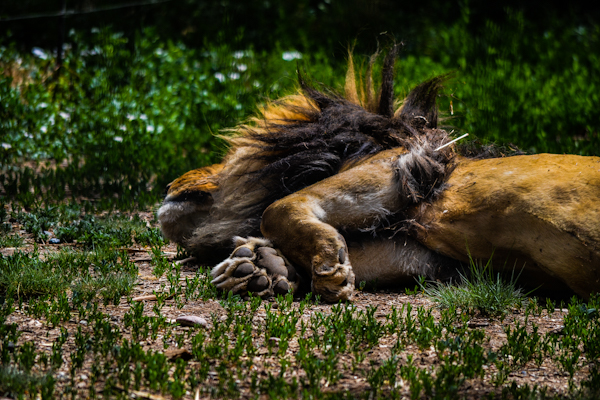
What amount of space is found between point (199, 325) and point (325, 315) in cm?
58

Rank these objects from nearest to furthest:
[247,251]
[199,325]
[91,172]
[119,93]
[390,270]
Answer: [199,325] < [247,251] < [390,270] < [91,172] < [119,93]

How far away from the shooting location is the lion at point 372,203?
9.78ft

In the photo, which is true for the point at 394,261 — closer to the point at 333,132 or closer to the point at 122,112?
the point at 333,132

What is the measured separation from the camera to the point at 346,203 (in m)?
3.41

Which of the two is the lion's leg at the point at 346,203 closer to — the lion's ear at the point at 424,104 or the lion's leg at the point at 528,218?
the lion's leg at the point at 528,218

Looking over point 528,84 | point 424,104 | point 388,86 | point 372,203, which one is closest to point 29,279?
point 372,203

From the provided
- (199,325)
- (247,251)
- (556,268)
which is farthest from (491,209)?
(199,325)

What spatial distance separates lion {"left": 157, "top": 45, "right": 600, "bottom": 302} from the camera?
298 centimetres

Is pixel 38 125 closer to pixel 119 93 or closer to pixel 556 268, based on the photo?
pixel 119 93

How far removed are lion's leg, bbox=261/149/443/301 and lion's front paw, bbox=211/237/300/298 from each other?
3.8 inches

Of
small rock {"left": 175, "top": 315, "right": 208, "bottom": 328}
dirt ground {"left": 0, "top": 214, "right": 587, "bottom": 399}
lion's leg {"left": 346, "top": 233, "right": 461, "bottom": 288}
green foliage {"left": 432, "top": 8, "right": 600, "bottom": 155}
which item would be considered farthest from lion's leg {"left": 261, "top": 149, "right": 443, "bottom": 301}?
green foliage {"left": 432, "top": 8, "right": 600, "bottom": 155}

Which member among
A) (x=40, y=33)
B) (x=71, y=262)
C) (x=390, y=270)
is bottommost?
(x=390, y=270)

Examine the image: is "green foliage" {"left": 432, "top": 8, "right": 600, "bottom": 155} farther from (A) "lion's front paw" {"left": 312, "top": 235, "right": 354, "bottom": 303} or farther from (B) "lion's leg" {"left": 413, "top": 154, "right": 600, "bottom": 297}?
(A) "lion's front paw" {"left": 312, "top": 235, "right": 354, "bottom": 303}

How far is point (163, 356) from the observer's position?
227cm
